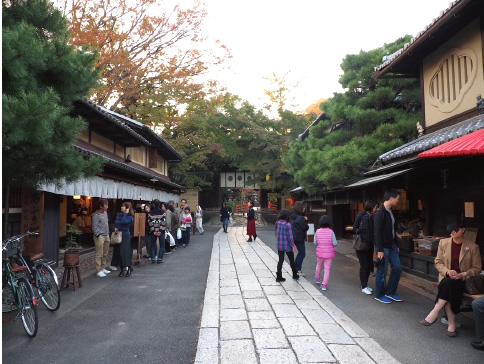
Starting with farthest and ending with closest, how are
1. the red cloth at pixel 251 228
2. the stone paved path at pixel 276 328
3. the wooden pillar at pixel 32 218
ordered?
the red cloth at pixel 251 228, the wooden pillar at pixel 32 218, the stone paved path at pixel 276 328

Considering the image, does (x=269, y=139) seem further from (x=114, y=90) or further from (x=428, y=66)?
(x=428, y=66)

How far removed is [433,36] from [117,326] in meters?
9.16

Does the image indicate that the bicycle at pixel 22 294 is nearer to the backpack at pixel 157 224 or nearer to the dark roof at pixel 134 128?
the dark roof at pixel 134 128

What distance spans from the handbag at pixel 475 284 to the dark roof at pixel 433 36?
5083 millimetres

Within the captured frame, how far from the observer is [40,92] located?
470 centimetres

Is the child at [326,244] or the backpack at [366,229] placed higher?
the backpack at [366,229]

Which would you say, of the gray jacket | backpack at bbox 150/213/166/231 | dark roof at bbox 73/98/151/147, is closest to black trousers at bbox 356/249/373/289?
backpack at bbox 150/213/166/231

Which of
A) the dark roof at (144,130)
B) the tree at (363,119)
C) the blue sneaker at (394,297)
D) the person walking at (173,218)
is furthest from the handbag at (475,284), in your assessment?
the dark roof at (144,130)

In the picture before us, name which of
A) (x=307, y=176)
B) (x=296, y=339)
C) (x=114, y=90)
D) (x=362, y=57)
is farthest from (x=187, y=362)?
(x=114, y=90)

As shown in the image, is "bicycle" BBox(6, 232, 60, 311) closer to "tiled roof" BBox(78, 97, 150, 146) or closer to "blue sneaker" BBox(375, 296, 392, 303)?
"tiled roof" BBox(78, 97, 150, 146)

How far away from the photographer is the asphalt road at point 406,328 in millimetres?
4258

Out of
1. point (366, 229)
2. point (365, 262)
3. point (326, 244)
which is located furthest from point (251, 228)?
point (366, 229)

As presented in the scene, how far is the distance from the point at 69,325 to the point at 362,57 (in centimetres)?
1180

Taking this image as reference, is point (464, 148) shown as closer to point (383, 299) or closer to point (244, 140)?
point (383, 299)
